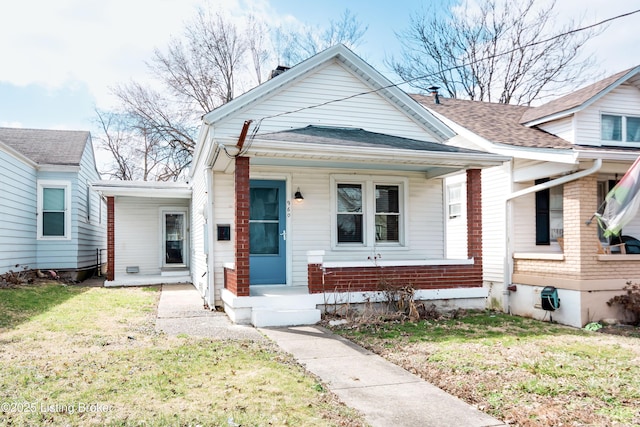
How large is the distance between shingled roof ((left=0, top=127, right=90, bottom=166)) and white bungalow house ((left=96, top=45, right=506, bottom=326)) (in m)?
5.99

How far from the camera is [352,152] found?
8242mm

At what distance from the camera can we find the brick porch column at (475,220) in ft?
30.3

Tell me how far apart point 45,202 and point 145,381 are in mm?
12475

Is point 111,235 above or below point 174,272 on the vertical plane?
above

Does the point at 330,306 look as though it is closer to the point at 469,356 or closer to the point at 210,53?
the point at 469,356

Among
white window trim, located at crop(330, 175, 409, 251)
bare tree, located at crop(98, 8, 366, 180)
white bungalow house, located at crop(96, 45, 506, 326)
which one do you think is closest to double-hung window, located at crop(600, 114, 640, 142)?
white bungalow house, located at crop(96, 45, 506, 326)

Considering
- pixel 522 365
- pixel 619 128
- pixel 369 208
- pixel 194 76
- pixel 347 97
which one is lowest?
pixel 522 365

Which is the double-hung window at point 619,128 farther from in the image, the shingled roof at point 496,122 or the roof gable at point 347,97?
the roof gable at point 347,97

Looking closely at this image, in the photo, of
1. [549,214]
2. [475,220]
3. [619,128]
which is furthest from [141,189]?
[619,128]

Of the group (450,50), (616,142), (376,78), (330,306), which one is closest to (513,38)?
(450,50)

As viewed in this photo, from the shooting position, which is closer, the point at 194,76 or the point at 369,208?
the point at 369,208

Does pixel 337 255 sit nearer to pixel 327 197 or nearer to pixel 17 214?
pixel 327 197

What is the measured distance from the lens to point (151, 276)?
15156 millimetres

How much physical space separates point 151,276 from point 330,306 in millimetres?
8868
